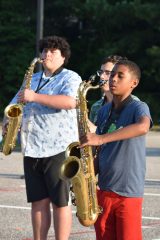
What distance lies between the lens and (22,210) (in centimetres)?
891

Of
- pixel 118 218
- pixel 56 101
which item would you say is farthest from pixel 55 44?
pixel 118 218

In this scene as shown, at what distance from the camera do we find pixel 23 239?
7258 mm

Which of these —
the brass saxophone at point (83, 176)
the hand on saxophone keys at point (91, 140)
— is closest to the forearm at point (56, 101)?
the brass saxophone at point (83, 176)

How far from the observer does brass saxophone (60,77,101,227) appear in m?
5.00

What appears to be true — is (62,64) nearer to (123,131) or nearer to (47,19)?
(123,131)

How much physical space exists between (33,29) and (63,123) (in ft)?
117

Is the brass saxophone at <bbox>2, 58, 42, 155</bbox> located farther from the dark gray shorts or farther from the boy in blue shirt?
the boy in blue shirt

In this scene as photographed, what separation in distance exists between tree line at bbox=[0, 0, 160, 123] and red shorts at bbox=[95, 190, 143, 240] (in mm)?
29368

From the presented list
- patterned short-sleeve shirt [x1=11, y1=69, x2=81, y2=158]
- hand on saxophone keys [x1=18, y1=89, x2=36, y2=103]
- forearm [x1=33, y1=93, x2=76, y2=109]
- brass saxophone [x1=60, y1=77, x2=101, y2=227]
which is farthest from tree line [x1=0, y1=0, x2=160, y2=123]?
brass saxophone [x1=60, y1=77, x2=101, y2=227]

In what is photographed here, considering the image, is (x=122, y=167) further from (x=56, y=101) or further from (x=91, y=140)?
(x=56, y=101)

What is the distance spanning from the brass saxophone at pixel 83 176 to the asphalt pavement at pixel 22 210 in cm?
238

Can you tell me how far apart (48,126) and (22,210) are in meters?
3.26

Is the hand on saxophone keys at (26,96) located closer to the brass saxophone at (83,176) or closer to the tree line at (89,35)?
the brass saxophone at (83,176)

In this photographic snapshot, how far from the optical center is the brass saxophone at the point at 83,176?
5.00m
